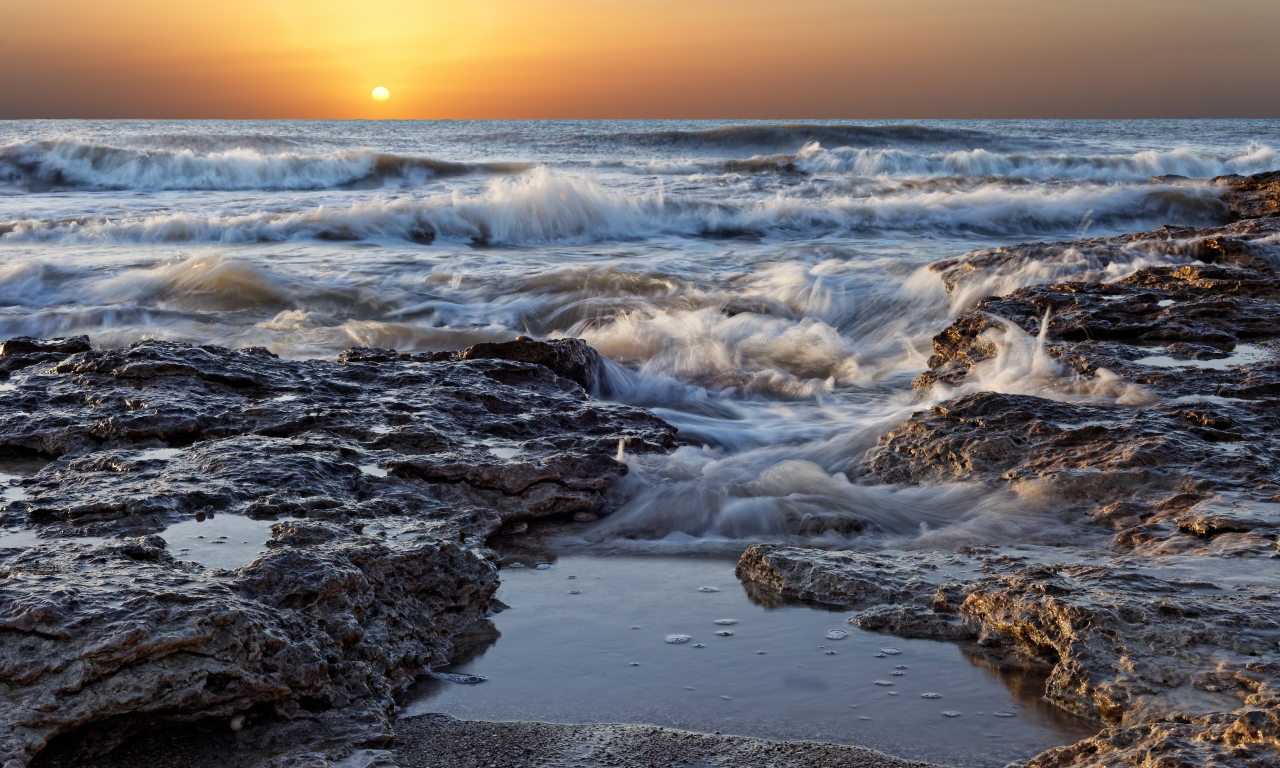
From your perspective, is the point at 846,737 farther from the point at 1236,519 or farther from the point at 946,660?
the point at 1236,519

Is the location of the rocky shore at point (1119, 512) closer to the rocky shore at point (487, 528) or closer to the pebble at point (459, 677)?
the rocky shore at point (487, 528)

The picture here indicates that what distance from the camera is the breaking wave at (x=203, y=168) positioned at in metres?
20.7

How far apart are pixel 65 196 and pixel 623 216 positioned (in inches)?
444

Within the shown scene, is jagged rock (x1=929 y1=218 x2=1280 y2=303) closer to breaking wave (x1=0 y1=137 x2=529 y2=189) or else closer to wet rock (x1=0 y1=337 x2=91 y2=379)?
wet rock (x1=0 y1=337 x2=91 y2=379)

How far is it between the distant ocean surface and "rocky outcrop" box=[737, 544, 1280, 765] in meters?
0.43

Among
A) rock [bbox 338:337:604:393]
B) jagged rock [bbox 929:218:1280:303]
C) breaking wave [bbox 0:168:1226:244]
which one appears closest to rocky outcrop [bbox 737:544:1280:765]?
rock [bbox 338:337:604:393]

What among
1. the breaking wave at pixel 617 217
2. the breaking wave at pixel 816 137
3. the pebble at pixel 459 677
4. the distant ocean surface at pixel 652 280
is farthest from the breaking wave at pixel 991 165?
the pebble at pixel 459 677

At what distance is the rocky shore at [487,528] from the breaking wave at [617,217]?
8.40m

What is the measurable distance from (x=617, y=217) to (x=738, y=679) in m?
12.1

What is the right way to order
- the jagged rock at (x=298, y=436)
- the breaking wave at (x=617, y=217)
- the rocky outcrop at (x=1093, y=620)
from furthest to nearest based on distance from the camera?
the breaking wave at (x=617, y=217) < the jagged rock at (x=298, y=436) < the rocky outcrop at (x=1093, y=620)

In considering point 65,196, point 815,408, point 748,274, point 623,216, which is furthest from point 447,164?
point 815,408

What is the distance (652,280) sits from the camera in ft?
28.6

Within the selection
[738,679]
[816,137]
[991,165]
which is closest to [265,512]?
[738,679]

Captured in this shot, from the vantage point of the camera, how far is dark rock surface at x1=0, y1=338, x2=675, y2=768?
1.71 metres
